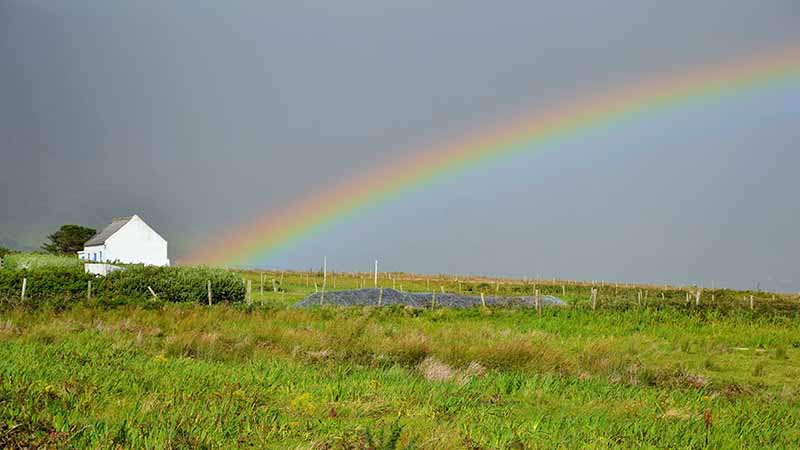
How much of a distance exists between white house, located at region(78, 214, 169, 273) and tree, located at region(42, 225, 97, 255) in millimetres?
25467

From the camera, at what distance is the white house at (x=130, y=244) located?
78938 mm

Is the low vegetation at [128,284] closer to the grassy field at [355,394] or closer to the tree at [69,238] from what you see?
the grassy field at [355,394]

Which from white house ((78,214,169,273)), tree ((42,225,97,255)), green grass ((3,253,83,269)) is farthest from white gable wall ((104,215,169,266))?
tree ((42,225,97,255))

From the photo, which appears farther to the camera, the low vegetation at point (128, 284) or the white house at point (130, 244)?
the white house at point (130, 244)

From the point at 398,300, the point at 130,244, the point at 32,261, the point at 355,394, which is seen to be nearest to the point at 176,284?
the point at 398,300

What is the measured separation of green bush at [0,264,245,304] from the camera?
36.6m

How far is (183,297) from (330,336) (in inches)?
1078

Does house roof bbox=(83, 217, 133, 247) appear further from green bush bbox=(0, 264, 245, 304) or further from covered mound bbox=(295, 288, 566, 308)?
covered mound bbox=(295, 288, 566, 308)

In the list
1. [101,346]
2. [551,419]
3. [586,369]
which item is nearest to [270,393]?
[551,419]

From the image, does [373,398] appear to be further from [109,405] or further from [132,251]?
[132,251]

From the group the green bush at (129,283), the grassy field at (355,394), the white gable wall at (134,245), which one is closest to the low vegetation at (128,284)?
the green bush at (129,283)

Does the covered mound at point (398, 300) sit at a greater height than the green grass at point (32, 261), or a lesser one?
lesser

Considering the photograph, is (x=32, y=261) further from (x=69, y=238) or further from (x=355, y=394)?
(x=355, y=394)

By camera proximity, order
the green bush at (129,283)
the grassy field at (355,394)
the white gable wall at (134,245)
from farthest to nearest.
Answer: the white gable wall at (134,245) < the green bush at (129,283) < the grassy field at (355,394)
